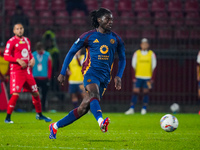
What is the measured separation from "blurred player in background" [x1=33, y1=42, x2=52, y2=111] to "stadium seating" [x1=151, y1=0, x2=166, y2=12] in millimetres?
6446

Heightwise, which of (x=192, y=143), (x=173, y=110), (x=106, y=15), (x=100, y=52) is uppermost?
(x=106, y=15)

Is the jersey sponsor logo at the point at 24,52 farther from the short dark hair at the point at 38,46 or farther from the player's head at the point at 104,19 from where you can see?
the short dark hair at the point at 38,46

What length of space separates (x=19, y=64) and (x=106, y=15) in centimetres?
390

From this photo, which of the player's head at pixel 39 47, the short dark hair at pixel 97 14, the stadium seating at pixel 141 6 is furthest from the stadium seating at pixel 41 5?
the short dark hair at pixel 97 14

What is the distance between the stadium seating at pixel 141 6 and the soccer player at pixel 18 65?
9914mm

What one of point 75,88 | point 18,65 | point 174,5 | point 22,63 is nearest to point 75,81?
point 75,88

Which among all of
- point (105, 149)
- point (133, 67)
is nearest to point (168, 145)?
point (105, 149)

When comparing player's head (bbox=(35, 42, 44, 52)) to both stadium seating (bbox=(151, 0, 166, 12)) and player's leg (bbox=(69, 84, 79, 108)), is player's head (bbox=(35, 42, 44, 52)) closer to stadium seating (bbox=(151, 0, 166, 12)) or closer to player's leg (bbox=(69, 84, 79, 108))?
player's leg (bbox=(69, 84, 79, 108))

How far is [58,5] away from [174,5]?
499cm

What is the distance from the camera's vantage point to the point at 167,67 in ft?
53.6

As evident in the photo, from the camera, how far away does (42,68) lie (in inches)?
598

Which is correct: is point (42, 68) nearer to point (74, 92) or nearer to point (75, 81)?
point (75, 81)

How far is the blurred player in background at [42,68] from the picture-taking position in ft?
49.3

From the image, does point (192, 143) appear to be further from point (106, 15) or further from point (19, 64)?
point (19, 64)
